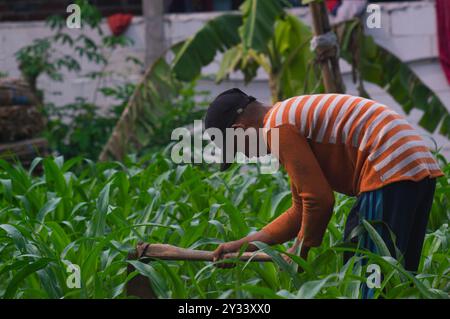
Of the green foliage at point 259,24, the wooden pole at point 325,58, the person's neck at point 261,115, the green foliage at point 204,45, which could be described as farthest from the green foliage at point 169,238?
the green foliage at point 204,45

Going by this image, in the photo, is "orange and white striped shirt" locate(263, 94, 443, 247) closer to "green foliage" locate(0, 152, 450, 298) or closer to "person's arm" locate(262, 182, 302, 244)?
"person's arm" locate(262, 182, 302, 244)

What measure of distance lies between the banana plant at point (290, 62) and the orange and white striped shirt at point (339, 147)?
326 centimetres

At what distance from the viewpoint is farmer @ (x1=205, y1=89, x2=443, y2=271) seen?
11.8 feet

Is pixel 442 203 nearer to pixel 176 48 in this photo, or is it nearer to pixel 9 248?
pixel 9 248

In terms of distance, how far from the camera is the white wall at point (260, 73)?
907 cm

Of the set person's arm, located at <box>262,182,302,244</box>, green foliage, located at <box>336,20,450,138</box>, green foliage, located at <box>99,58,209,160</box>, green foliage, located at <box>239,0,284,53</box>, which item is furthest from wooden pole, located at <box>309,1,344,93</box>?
person's arm, located at <box>262,182,302,244</box>

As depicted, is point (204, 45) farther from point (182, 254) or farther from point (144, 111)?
point (182, 254)

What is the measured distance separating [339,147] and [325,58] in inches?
107

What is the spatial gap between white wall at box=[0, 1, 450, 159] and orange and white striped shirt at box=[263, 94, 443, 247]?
5273mm

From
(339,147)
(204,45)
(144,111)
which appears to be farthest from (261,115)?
(144,111)

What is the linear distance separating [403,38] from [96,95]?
2762 millimetres

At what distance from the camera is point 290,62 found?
7.49m

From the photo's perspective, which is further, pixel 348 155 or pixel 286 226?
pixel 286 226
